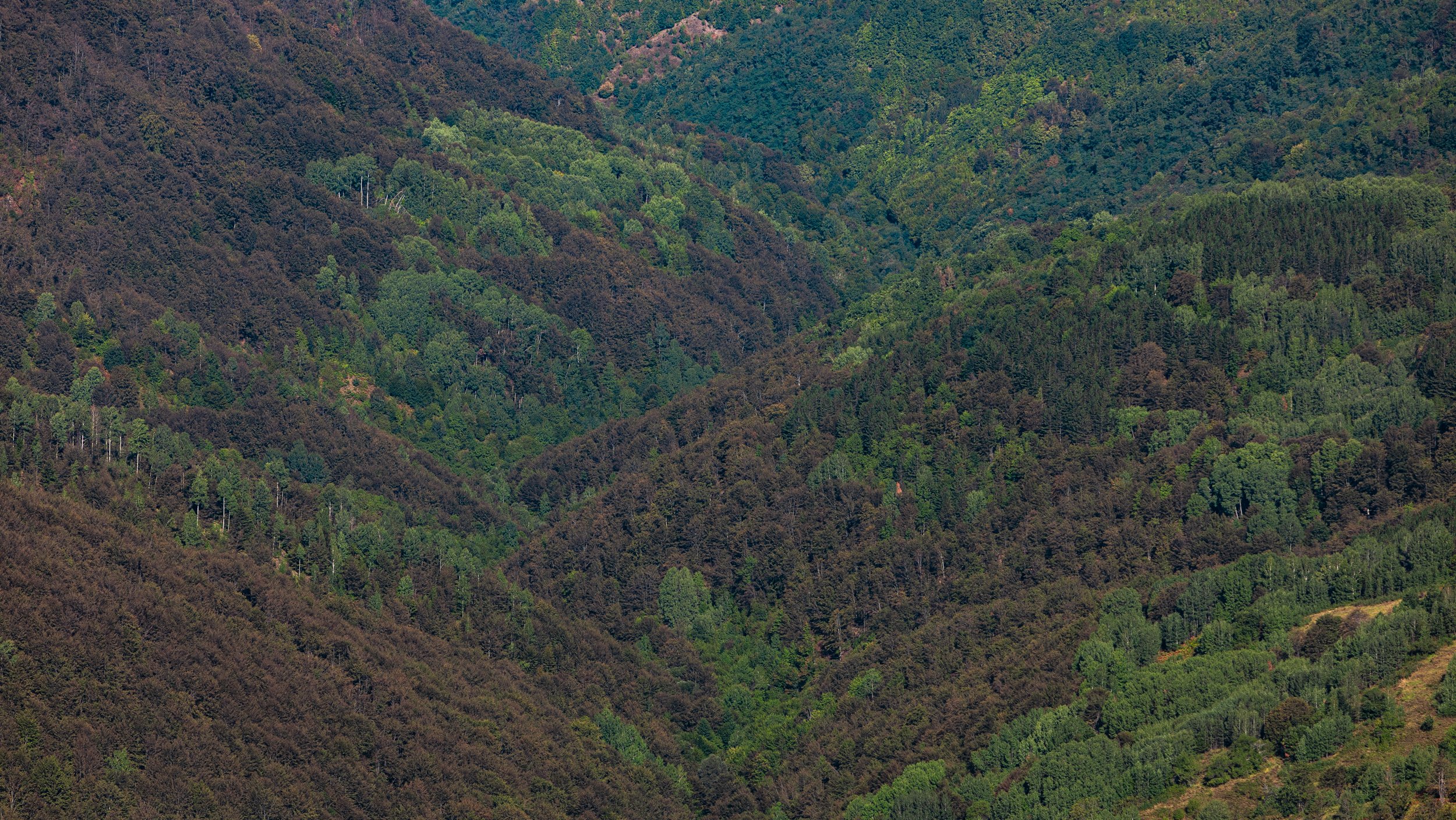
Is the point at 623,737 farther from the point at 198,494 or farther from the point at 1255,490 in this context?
the point at 1255,490

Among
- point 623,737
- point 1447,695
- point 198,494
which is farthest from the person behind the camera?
point 198,494

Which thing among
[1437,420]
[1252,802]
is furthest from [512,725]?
[1437,420]

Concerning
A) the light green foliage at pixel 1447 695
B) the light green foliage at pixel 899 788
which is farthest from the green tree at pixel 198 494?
the light green foliage at pixel 1447 695

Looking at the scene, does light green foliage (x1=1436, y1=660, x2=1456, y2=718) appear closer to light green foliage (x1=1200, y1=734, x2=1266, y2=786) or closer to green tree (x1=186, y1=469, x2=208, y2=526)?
light green foliage (x1=1200, y1=734, x2=1266, y2=786)

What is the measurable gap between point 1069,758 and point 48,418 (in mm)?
89163

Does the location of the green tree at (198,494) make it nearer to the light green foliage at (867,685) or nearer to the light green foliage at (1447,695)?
the light green foliage at (867,685)

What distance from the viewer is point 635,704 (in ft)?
641

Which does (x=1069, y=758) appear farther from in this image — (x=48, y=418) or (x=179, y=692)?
(x=48, y=418)

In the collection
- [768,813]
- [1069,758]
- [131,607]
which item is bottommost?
[768,813]

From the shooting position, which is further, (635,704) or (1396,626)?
(635,704)

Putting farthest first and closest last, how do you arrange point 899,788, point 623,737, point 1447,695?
point 623,737
point 899,788
point 1447,695

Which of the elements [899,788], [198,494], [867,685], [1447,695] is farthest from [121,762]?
[1447,695]

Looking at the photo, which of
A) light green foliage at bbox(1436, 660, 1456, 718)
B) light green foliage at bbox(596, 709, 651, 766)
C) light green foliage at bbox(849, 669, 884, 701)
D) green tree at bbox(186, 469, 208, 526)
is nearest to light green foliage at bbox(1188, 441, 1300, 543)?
light green foliage at bbox(849, 669, 884, 701)

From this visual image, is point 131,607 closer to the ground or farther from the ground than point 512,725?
farther from the ground
